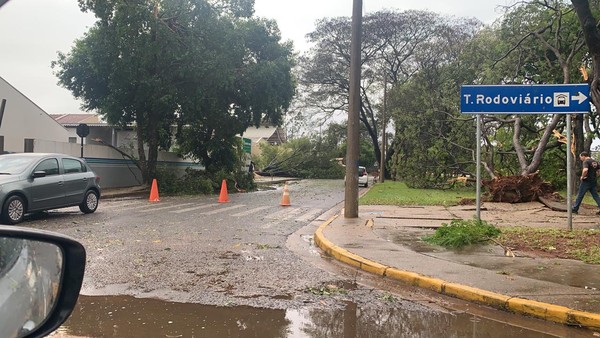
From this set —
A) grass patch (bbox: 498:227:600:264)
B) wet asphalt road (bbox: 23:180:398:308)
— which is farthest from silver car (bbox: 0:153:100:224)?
grass patch (bbox: 498:227:600:264)

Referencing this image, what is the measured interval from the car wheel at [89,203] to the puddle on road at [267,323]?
8.65m

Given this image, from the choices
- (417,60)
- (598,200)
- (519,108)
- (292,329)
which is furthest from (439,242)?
(417,60)

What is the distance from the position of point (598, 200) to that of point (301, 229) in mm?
8228

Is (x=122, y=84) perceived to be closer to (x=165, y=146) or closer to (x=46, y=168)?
(x=165, y=146)

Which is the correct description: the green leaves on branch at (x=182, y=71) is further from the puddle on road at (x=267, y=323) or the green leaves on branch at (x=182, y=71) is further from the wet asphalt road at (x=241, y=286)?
the puddle on road at (x=267, y=323)

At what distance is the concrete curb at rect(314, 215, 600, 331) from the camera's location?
4789mm

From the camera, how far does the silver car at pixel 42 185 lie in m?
10.8

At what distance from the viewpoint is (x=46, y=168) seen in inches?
475

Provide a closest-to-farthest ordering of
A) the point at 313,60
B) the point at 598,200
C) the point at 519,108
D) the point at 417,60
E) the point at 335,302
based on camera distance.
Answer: the point at 335,302 < the point at 519,108 < the point at 598,200 < the point at 417,60 < the point at 313,60

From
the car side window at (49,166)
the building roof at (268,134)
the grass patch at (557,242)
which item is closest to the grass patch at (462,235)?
the grass patch at (557,242)

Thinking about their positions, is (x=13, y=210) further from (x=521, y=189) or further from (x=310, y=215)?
(x=521, y=189)

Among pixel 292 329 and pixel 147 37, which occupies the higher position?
pixel 147 37

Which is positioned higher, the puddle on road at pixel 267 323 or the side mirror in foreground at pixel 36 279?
the side mirror in foreground at pixel 36 279

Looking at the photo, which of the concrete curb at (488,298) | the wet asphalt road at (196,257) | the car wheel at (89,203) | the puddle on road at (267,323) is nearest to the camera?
the puddle on road at (267,323)
